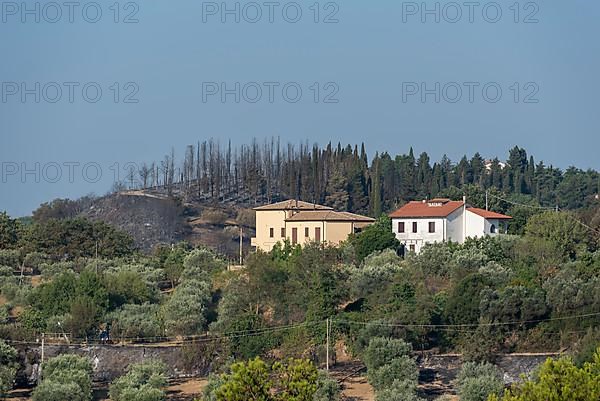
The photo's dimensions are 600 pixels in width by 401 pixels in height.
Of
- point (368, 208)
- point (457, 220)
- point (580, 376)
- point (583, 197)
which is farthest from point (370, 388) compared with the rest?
point (583, 197)

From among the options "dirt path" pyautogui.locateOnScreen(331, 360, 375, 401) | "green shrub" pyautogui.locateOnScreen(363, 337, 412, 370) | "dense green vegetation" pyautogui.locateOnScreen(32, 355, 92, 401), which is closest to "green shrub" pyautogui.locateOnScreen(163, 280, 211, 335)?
"dense green vegetation" pyautogui.locateOnScreen(32, 355, 92, 401)

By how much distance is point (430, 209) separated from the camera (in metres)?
64.0

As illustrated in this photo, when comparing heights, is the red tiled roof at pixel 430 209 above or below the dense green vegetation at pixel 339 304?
above

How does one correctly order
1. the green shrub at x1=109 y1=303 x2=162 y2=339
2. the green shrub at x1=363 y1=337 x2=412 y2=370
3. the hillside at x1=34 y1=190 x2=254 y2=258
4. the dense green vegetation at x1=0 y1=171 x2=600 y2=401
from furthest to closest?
the hillside at x1=34 y1=190 x2=254 y2=258 < the green shrub at x1=109 y1=303 x2=162 y2=339 < the dense green vegetation at x1=0 y1=171 x2=600 y2=401 < the green shrub at x1=363 y1=337 x2=412 y2=370

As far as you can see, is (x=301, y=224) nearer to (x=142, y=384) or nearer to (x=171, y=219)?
(x=171, y=219)

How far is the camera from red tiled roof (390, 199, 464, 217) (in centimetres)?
6275

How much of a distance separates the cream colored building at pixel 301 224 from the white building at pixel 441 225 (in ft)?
9.34

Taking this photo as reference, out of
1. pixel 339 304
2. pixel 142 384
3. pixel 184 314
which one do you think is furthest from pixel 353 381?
pixel 184 314

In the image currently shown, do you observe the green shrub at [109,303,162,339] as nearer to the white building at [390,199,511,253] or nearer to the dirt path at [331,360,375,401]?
the dirt path at [331,360,375,401]

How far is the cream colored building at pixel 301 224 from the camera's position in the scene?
6406 cm

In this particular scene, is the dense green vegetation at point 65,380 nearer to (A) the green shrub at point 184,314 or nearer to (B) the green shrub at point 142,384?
(B) the green shrub at point 142,384

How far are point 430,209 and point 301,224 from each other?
666 cm

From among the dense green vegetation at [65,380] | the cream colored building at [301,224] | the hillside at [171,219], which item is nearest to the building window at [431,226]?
the cream colored building at [301,224]

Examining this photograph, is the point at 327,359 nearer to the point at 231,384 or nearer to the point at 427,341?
the point at 427,341
